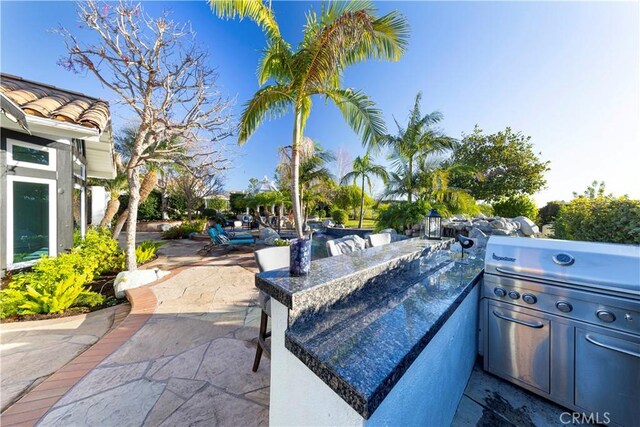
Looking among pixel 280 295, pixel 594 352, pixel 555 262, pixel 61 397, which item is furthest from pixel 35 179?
pixel 594 352

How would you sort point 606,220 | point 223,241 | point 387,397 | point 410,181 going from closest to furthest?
1. point 387,397
2. point 606,220
3. point 223,241
4. point 410,181

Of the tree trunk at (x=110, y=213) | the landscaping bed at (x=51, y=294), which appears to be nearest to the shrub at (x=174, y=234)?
the tree trunk at (x=110, y=213)

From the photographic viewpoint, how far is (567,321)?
181 cm

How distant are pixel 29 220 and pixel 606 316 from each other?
8670 millimetres

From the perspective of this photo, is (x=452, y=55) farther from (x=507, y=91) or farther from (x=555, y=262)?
(x=555, y=262)

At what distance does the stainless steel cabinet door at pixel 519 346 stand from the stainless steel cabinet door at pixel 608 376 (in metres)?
0.19

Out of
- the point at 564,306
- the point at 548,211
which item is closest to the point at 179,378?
the point at 564,306

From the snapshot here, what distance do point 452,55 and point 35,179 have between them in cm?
1117

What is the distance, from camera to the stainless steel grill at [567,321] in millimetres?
1598

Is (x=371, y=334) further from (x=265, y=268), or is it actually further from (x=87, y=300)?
(x=87, y=300)

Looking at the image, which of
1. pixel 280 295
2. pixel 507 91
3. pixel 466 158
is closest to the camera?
pixel 280 295

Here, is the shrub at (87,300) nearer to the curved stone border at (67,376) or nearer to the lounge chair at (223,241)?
the curved stone border at (67,376)

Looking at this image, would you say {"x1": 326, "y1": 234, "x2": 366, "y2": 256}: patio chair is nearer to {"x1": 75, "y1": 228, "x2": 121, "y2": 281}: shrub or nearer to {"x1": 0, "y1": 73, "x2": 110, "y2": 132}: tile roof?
{"x1": 0, "y1": 73, "x2": 110, "y2": 132}: tile roof

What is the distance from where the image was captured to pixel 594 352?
170cm
